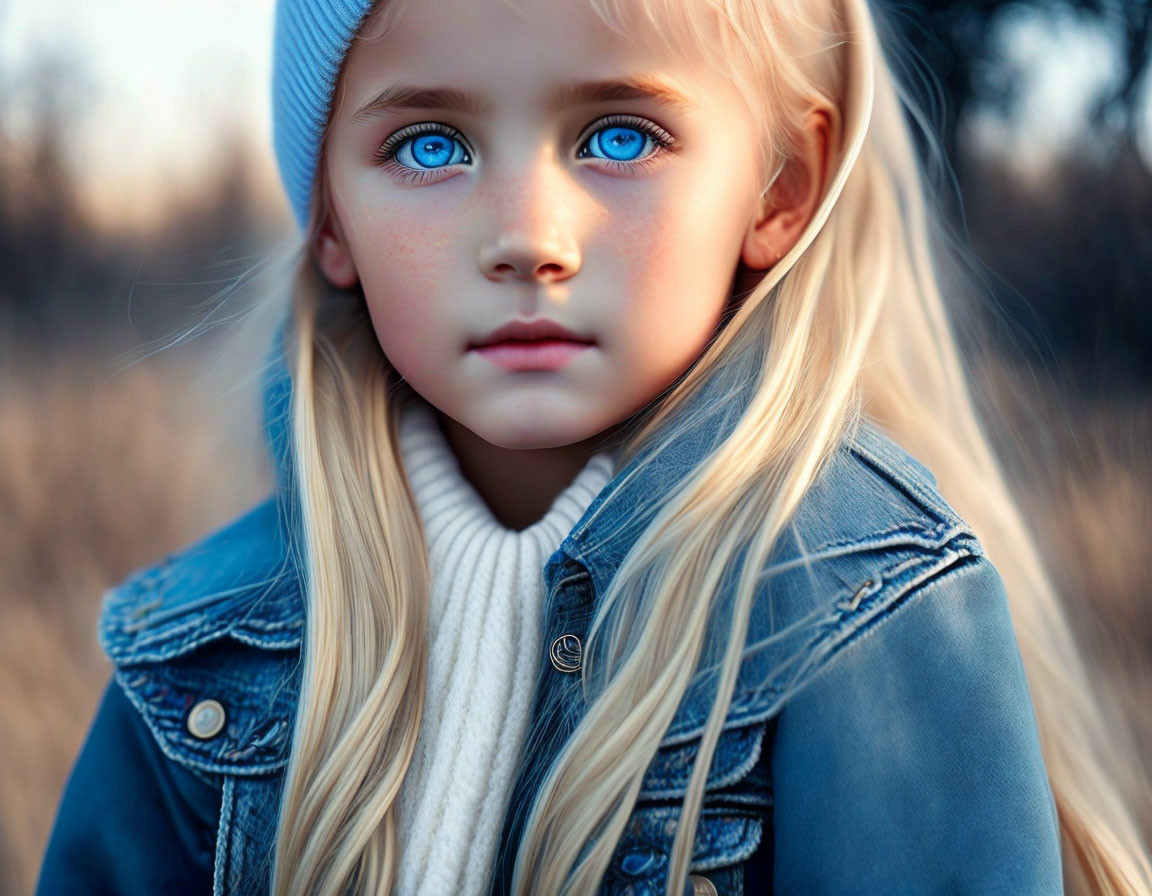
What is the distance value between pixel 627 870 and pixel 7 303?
5.98 feet

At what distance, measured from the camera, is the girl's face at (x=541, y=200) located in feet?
3.05

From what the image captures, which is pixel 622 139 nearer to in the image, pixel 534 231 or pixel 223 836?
pixel 534 231

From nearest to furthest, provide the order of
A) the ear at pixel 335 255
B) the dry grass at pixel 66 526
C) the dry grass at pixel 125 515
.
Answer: the ear at pixel 335 255 → the dry grass at pixel 125 515 → the dry grass at pixel 66 526

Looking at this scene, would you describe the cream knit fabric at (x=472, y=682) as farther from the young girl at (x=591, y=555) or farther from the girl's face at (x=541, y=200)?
the girl's face at (x=541, y=200)

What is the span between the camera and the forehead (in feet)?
2.98

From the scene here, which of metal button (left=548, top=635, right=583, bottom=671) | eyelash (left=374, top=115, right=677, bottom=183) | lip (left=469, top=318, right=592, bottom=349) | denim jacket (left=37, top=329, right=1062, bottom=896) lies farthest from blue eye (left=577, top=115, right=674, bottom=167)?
metal button (left=548, top=635, right=583, bottom=671)

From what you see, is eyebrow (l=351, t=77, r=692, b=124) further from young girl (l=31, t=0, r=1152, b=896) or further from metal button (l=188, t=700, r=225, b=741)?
metal button (l=188, t=700, r=225, b=741)

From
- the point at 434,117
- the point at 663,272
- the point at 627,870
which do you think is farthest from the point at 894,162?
the point at 627,870

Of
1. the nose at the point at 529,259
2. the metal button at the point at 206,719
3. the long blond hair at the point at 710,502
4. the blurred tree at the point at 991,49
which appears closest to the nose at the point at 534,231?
the nose at the point at 529,259

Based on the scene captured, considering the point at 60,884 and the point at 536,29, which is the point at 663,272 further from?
the point at 60,884

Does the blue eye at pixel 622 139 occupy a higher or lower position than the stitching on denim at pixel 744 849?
higher

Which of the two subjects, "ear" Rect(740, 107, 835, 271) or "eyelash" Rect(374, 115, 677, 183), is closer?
"eyelash" Rect(374, 115, 677, 183)

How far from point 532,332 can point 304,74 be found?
368mm

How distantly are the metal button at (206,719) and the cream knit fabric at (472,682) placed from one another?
0.69 ft
